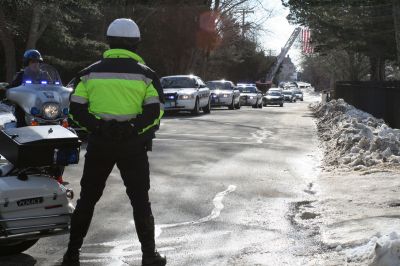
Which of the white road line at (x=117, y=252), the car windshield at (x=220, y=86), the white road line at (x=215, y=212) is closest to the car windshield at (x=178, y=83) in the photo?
the car windshield at (x=220, y=86)

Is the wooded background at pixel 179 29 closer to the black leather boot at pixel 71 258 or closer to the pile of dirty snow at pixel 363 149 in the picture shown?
the pile of dirty snow at pixel 363 149

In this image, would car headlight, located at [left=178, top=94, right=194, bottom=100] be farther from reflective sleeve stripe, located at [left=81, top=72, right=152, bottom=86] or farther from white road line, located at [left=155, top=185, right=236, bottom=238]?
reflective sleeve stripe, located at [left=81, top=72, right=152, bottom=86]

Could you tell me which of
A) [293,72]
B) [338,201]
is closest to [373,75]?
[338,201]

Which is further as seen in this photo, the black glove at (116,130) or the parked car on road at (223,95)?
the parked car on road at (223,95)

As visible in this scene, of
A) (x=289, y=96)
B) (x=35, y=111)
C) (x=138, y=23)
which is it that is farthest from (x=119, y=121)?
(x=289, y=96)

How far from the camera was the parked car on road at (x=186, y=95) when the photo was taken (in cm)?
2486

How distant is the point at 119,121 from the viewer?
4980 mm

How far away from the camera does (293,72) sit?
642 feet

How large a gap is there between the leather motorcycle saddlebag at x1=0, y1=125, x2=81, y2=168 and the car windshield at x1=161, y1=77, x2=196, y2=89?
20911 mm

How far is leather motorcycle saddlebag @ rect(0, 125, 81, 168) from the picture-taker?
5145 millimetres

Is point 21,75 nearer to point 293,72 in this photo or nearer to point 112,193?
point 112,193

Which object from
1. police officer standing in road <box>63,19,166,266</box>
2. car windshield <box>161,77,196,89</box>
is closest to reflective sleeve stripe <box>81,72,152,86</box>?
police officer standing in road <box>63,19,166,266</box>

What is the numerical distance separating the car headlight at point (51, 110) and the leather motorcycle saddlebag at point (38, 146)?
9.13 ft

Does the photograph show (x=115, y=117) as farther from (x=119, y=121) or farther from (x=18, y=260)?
(x=18, y=260)
